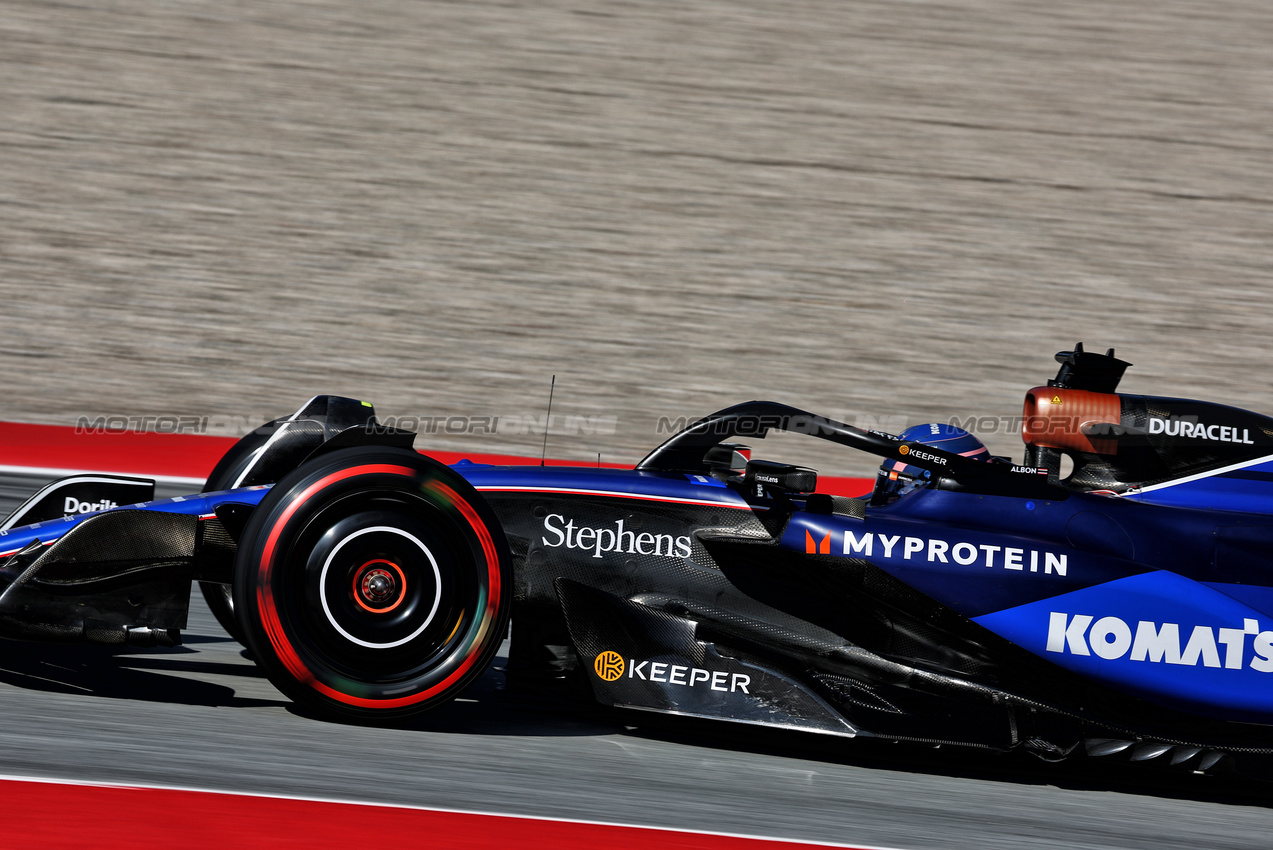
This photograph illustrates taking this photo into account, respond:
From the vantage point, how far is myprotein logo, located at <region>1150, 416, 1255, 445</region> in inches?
169

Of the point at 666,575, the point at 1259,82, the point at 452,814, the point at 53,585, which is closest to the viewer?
the point at 452,814

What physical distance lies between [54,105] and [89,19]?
1.84 metres

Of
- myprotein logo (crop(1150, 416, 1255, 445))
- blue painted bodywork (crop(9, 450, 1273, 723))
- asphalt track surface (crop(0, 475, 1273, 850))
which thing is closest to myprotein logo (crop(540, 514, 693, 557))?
blue painted bodywork (crop(9, 450, 1273, 723))

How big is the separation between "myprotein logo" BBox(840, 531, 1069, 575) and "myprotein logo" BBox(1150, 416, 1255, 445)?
0.86 meters

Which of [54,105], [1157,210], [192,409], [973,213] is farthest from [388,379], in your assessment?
[1157,210]

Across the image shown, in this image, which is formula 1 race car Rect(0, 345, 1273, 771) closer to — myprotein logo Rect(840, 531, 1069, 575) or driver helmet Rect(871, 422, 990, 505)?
myprotein logo Rect(840, 531, 1069, 575)

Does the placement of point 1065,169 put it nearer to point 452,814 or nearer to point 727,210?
point 727,210

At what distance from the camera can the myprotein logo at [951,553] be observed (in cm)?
375

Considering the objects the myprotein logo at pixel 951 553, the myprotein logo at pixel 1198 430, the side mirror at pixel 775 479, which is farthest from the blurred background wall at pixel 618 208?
the myprotein logo at pixel 951 553

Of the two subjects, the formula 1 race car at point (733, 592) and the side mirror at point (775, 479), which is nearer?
the formula 1 race car at point (733, 592)

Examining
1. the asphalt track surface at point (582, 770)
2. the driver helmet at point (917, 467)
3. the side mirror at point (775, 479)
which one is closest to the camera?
the asphalt track surface at point (582, 770)

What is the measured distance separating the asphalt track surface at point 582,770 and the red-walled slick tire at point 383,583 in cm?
17

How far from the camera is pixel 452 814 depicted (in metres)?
2.92

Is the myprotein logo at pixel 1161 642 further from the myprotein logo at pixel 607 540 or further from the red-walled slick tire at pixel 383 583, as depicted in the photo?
the red-walled slick tire at pixel 383 583
